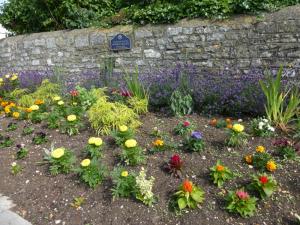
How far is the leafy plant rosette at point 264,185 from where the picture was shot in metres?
2.73

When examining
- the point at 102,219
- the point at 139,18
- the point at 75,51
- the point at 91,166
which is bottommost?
the point at 102,219

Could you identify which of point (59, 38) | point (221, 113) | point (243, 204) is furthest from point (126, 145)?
point (59, 38)

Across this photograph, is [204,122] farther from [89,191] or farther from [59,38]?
[59,38]

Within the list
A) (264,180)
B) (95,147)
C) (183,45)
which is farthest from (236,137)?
(183,45)

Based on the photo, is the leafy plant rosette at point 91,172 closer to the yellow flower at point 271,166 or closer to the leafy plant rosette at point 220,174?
the leafy plant rosette at point 220,174

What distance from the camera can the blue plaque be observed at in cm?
669

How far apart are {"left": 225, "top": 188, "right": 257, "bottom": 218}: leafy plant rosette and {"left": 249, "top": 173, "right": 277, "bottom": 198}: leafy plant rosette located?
0.43ft

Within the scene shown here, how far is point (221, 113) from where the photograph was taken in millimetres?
4680

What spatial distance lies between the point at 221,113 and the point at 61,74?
4.31m

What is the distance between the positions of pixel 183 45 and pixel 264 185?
3937 mm

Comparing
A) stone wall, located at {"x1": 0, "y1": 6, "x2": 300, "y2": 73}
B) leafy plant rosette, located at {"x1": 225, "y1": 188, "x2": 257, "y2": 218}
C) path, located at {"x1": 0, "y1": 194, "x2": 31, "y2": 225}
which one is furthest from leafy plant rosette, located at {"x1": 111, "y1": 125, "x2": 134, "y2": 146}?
stone wall, located at {"x1": 0, "y1": 6, "x2": 300, "y2": 73}

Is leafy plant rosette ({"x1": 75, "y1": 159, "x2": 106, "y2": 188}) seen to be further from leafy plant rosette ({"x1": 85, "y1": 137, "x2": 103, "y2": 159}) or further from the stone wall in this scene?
the stone wall

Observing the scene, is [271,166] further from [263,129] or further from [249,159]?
[263,129]

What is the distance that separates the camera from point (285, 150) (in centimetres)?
330
